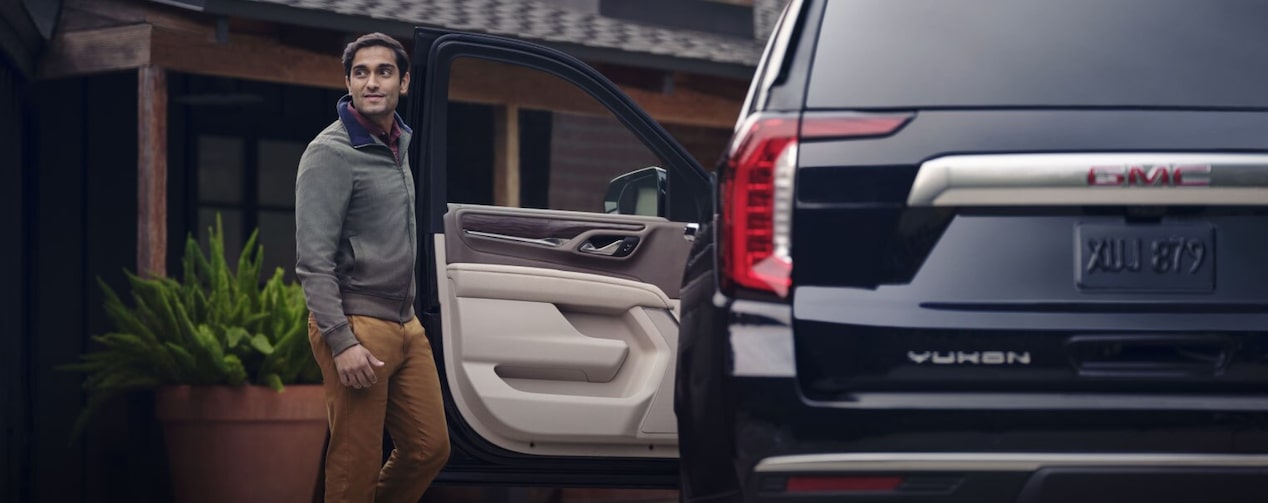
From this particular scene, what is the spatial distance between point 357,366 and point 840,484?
203cm

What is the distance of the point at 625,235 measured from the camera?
5.98 m

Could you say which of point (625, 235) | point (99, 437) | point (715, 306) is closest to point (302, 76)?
point (99, 437)

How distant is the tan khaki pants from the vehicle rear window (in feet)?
6.91

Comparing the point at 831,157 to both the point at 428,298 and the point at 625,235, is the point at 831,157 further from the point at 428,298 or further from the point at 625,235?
the point at 625,235

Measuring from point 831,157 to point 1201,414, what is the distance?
86 centimetres

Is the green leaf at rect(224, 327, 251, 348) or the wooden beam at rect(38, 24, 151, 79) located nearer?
the green leaf at rect(224, 327, 251, 348)

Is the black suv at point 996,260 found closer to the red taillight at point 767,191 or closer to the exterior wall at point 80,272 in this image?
the red taillight at point 767,191

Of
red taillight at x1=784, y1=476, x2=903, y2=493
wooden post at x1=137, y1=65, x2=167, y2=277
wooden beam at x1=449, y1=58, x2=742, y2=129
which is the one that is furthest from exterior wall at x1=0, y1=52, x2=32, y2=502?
red taillight at x1=784, y1=476, x2=903, y2=493

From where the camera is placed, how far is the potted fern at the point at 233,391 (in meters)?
7.45

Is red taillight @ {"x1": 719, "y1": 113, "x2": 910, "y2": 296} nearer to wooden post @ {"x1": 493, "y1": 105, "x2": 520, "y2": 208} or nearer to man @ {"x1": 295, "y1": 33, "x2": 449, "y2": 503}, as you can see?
man @ {"x1": 295, "y1": 33, "x2": 449, "y2": 503}

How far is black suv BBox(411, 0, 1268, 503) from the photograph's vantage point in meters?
3.41

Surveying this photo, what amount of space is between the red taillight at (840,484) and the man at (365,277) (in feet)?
6.49

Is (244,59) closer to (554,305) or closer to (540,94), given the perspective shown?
(540,94)

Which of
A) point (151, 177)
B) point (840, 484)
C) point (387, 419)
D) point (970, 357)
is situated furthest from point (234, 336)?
point (970, 357)
